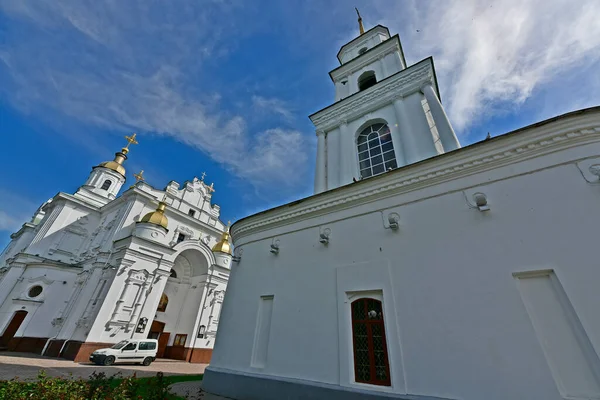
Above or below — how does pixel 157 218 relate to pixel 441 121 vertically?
above

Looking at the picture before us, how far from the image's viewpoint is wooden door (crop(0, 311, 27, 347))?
16.8 meters

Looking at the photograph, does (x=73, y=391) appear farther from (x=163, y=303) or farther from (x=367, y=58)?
(x=163, y=303)

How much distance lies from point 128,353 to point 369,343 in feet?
53.6

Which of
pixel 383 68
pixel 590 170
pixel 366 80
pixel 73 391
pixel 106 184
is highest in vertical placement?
pixel 106 184

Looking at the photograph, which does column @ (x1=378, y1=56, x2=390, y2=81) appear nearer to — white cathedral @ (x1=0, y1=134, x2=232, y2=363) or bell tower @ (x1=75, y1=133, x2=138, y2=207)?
white cathedral @ (x1=0, y1=134, x2=232, y2=363)

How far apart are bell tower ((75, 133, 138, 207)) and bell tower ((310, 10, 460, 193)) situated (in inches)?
1036

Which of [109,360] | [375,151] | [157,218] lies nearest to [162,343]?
[109,360]

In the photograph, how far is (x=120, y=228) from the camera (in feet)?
67.1

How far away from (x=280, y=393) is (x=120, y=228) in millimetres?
20402

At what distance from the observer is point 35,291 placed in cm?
1853

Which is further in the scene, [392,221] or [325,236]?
[325,236]

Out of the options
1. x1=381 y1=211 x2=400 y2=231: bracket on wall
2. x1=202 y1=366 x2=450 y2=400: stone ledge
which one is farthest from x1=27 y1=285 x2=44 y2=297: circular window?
x1=381 y1=211 x2=400 y2=231: bracket on wall

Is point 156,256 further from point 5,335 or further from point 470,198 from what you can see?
point 470,198

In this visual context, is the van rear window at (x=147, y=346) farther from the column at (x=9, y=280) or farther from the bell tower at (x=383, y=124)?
the bell tower at (x=383, y=124)
